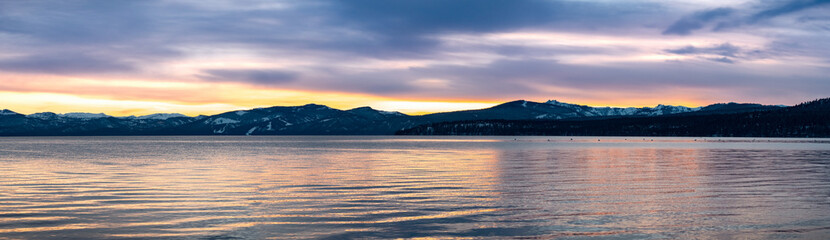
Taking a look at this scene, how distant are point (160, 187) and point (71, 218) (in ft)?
45.2

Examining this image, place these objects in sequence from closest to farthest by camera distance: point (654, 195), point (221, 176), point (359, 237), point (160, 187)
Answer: point (359, 237)
point (654, 195)
point (160, 187)
point (221, 176)

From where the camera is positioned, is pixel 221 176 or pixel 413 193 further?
pixel 221 176

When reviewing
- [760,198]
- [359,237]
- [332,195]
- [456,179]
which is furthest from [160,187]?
[760,198]

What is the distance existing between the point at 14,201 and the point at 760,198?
33.0m

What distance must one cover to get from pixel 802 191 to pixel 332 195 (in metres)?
23.2

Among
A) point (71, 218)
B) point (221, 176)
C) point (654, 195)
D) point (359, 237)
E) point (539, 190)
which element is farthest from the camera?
point (221, 176)

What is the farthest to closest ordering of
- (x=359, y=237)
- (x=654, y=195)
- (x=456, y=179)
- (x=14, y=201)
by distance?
(x=456, y=179)
(x=654, y=195)
(x=14, y=201)
(x=359, y=237)

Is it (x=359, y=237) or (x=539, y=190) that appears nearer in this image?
(x=359, y=237)

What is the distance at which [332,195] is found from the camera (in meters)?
32.8

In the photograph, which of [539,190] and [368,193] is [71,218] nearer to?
[368,193]

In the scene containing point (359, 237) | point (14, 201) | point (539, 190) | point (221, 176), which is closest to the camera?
point (359, 237)

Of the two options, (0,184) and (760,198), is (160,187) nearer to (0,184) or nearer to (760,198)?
(0,184)

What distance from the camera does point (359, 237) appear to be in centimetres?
1959

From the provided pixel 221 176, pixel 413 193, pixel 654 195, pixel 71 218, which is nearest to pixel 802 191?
pixel 654 195
